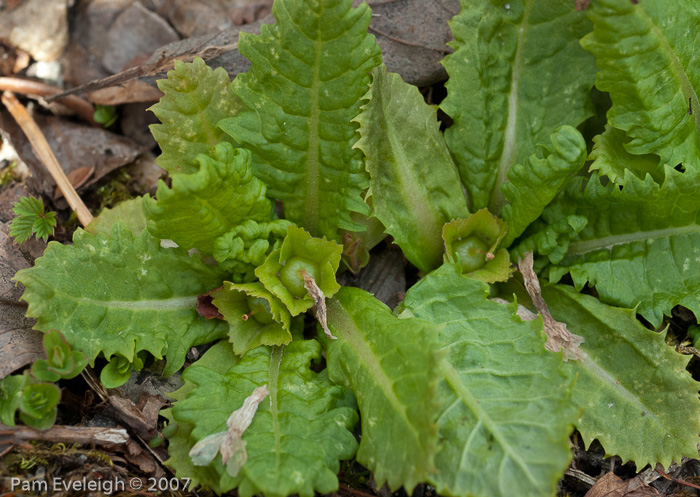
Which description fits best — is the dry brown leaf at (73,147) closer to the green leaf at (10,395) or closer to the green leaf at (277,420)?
the green leaf at (10,395)

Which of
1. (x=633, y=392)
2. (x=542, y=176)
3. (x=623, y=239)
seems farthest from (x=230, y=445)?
(x=623, y=239)

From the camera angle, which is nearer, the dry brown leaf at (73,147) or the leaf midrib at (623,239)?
the leaf midrib at (623,239)

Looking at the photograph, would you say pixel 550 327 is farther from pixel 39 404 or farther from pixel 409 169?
pixel 39 404

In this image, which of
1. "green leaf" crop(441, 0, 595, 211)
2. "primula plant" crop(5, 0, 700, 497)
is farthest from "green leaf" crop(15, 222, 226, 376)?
"green leaf" crop(441, 0, 595, 211)

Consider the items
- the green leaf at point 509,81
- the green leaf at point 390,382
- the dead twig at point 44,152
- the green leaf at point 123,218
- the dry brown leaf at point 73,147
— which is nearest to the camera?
the green leaf at point 390,382

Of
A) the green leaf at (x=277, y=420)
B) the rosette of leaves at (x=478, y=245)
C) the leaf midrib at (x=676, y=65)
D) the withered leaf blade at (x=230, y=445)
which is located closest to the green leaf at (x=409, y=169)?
the rosette of leaves at (x=478, y=245)

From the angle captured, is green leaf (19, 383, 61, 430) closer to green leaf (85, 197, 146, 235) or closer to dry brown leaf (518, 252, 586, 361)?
green leaf (85, 197, 146, 235)
